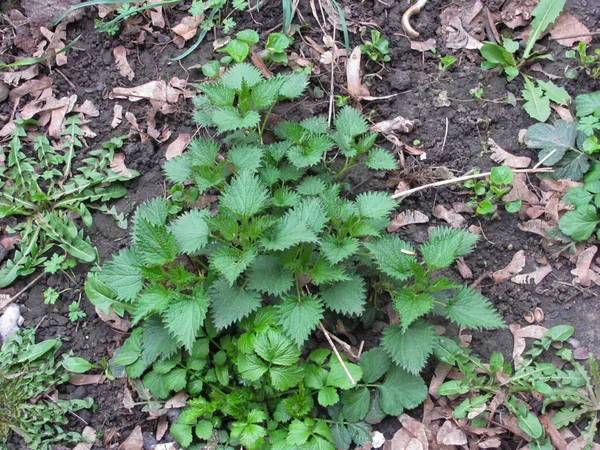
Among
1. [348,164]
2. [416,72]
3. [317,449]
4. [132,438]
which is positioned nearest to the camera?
[317,449]

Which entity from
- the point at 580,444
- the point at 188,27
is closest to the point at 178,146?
the point at 188,27

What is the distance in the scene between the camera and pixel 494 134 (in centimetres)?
310

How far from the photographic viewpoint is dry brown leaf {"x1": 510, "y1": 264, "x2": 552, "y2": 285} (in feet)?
9.29

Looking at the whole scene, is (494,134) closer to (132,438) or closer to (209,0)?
(209,0)

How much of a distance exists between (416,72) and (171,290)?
1.77 m

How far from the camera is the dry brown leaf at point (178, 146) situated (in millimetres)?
3154

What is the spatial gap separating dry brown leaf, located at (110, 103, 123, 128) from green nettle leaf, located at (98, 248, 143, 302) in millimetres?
888

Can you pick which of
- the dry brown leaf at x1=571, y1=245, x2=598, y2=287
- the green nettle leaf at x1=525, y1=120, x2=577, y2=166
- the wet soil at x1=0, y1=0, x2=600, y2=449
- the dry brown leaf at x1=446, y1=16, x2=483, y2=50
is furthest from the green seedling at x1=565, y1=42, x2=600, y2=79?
the dry brown leaf at x1=571, y1=245, x2=598, y2=287

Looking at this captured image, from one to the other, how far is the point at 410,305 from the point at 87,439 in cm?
155

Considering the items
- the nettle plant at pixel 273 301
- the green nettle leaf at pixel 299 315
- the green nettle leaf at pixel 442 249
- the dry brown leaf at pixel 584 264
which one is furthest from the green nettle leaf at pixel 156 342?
the dry brown leaf at pixel 584 264

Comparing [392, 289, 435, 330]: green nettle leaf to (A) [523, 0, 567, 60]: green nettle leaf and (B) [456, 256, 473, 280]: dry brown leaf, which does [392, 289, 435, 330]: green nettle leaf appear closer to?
Result: (B) [456, 256, 473, 280]: dry brown leaf

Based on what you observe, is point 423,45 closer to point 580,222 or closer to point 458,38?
point 458,38

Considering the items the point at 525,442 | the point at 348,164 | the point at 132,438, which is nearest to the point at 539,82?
the point at 348,164

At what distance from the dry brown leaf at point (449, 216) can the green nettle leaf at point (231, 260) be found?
3.37 ft
